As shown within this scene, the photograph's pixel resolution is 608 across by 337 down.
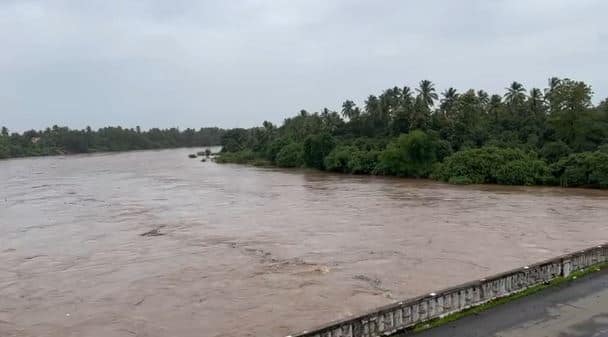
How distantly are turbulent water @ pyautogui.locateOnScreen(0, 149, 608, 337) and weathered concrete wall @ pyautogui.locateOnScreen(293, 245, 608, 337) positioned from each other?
143 inches

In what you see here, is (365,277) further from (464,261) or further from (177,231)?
(177,231)

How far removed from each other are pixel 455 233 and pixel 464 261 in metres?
4.82

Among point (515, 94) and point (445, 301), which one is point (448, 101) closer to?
point (515, 94)

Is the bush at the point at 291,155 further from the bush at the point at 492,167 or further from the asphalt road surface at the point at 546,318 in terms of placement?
the asphalt road surface at the point at 546,318

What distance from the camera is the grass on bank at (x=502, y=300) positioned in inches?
323

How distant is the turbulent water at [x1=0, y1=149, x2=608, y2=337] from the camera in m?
12.4

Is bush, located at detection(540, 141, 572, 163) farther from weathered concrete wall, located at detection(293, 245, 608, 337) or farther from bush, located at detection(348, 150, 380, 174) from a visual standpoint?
weathered concrete wall, located at detection(293, 245, 608, 337)

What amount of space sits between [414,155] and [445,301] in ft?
133

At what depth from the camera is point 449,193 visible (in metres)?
35.9

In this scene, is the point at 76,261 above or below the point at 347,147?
below

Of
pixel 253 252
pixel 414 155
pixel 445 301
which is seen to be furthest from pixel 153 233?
pixel 414 155

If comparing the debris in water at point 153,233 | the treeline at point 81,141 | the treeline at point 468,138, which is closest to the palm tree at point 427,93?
the treeline at point 468,138

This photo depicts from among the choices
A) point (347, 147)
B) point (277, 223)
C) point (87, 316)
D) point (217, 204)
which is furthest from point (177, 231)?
point (347, 147)

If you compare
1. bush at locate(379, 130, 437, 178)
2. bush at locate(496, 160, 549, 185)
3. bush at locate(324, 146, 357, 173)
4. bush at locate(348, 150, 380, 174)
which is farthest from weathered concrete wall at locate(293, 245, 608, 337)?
bush at locate(324, 146, 357, 173)
